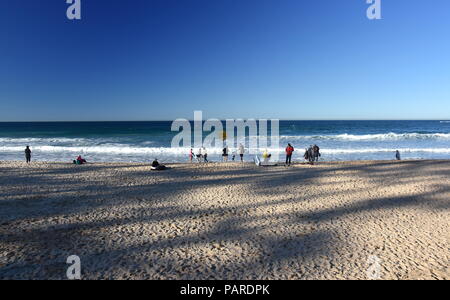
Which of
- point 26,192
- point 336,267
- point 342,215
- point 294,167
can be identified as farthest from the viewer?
point 294,167

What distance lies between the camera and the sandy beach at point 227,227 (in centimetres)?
560

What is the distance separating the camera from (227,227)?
7.72 meters

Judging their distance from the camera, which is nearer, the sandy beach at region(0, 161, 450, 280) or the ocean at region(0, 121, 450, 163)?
the sandy beach at region(0, 161, 450, 280)

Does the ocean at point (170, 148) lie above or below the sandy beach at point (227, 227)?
above

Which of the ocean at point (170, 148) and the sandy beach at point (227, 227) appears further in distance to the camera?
the ocean at point (170, 148)

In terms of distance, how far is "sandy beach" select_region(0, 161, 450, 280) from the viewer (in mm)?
5598

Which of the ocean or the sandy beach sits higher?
the ocean

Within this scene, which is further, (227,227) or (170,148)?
(170,148)

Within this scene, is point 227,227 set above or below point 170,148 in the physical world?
below

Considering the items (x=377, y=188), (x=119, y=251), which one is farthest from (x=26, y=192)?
(x=377, y=188)
